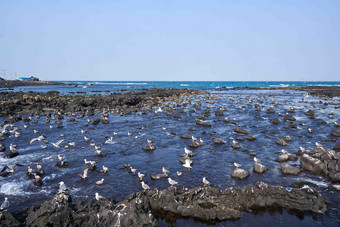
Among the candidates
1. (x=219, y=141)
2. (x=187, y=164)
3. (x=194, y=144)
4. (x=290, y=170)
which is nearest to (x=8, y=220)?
(x=187, y=164)

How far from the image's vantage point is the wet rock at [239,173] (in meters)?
15.1

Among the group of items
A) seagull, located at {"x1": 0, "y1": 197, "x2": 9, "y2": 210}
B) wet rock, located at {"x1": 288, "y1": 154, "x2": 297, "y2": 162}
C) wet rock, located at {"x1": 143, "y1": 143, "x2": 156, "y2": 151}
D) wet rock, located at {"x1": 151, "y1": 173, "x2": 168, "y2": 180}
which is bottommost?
seagull, located at {"x1": 0, "y1": 197, "x2": 9, "y2": 210}

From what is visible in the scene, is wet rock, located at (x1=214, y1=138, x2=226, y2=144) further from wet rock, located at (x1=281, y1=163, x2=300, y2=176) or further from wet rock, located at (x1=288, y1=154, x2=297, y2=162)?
wet rock, located at (x1=281, y1=163, x2=300, y2=176)

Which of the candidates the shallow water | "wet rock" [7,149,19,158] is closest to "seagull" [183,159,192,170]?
the shallow water

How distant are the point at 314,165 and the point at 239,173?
5.14 metres

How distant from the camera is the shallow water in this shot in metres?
13.3

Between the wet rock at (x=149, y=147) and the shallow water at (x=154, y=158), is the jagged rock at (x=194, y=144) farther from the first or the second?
the wet rock at (x=149, y=147)

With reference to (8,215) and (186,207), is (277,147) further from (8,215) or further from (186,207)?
(8,215)

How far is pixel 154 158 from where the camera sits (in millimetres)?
19266

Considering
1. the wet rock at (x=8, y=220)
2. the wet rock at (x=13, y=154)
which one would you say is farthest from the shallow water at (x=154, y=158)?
the wet rock at (x=8, y=220)

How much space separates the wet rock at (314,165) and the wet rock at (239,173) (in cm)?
430

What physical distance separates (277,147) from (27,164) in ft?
68.6

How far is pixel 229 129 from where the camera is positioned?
94.9 ft

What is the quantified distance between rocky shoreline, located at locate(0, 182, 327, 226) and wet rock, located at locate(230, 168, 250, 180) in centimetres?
268
